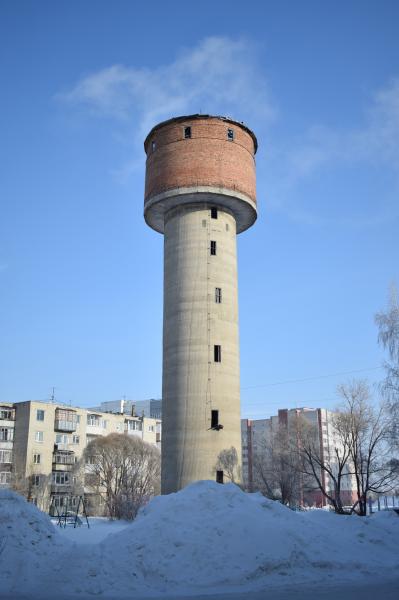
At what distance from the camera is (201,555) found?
15.2 metres

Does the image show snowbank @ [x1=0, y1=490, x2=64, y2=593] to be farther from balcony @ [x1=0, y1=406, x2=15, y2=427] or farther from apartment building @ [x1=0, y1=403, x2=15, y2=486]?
balcony @ [x1=0, y1=406, x2=15, y2=427]

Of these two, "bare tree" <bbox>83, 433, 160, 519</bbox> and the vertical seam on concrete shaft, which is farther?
"bare tree" <bbox>83, 433, 160, 519</bbox>

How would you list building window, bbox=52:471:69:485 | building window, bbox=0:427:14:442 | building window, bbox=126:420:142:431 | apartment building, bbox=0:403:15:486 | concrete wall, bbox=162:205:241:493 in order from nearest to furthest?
1. concrete wall, bbox=162:205:241:493
2. apartment building, bbox=0:403:15:486
3. building window, bbox=0:427:14:442
4. building window, bbox=52:471:69:485
5. building window, bbox=126:420:142:431

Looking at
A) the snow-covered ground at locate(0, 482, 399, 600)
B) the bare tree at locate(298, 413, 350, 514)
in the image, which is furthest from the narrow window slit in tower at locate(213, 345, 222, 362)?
the snow-covered ground at locate(0, 482, 399, 600)

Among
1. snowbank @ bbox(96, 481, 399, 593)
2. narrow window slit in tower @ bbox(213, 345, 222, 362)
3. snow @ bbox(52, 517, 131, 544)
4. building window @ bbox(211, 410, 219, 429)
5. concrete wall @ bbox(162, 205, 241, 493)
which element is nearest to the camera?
snowbank @ bbox(96, 481, 399, 593)

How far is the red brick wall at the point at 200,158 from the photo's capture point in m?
31.1

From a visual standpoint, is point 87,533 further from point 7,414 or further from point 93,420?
point 93,420

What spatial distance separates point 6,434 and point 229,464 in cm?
3617

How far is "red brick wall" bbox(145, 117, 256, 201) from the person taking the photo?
31094 mm

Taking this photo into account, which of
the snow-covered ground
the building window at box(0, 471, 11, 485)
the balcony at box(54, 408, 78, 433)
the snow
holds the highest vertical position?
the balcony at box(54, 408, 78, 433)

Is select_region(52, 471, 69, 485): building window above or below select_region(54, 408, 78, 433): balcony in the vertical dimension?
below

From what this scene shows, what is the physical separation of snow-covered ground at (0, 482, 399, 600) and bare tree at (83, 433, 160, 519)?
2743cm

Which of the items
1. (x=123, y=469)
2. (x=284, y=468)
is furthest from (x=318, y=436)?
(x=123, y=469)

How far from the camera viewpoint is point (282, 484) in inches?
2263
